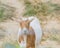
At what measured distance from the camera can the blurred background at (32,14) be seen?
1537 mm

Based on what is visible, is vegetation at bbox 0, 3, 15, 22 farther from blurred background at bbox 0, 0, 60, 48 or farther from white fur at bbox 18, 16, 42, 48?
white fur at bbox 18, 16, 42, 48

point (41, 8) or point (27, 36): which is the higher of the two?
point (41, 8)

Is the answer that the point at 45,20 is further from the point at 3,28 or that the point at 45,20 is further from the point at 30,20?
the point at 3,28

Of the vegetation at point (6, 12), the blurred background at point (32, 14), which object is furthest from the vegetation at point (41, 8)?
the vegetation at point (6, 12)

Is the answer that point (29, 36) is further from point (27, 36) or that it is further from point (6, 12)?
point (6, 12)

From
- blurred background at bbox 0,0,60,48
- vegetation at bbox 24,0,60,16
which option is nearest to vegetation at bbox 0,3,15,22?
blurred background at bbox 0,0,60,48

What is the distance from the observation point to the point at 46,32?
1.54m

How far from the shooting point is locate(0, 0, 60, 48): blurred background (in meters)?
1.54

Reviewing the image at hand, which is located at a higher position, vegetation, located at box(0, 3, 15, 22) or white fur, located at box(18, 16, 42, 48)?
vegetation, located at box(0, 3, 15, 22)

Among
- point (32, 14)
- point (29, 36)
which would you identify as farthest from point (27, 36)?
point (32, 14)

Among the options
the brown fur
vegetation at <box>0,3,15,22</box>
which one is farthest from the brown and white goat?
vegetation at <box>0,3,15,22</box>

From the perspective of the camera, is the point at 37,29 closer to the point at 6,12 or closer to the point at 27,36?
the point at 27,36

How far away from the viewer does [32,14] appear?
1.56m

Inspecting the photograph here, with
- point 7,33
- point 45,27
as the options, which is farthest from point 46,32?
point 7,33
